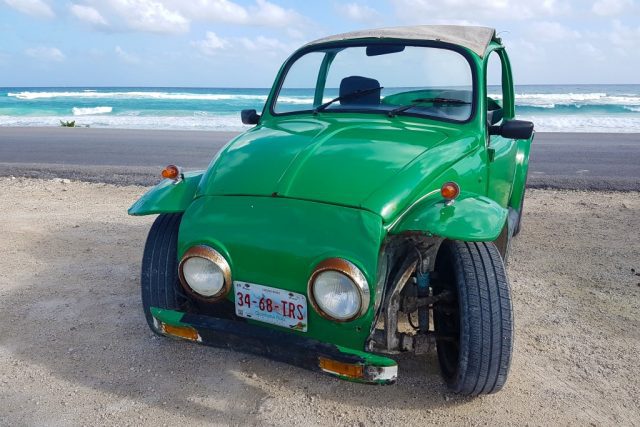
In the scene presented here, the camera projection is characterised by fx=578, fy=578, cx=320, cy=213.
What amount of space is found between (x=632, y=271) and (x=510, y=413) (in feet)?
8.39

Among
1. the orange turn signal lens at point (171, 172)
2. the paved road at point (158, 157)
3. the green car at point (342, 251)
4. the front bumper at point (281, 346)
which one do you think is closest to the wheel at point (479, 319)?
the green car at point (342, 251)

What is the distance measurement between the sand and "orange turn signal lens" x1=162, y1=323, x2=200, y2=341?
37cm

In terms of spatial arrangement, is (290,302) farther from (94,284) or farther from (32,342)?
(94,284)

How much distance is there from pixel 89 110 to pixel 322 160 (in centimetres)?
3790

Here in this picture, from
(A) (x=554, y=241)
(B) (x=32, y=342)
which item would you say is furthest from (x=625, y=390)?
(B) (x=32, y=342)

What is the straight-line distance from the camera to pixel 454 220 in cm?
267

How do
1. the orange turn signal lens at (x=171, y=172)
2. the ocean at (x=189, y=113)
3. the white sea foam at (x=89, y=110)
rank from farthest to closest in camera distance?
the white sea foam at (x=89, y=110)
the ocean at (x=189, y=113)
the orange turn signal lens at (x=171, y=172)

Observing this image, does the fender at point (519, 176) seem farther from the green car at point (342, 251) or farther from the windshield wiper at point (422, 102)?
the green car at point (342, 251)

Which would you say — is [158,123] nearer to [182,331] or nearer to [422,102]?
[422,102]

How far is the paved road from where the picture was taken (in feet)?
29.4

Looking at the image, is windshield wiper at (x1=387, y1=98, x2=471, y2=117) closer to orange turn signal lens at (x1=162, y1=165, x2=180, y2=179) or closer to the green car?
the green car

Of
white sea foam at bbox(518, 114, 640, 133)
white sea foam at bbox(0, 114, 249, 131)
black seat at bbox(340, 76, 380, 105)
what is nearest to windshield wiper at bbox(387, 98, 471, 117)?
black seat at bbox(340, 76, 380, 105)

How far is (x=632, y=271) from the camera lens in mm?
4738

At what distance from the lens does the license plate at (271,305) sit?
105 inches
